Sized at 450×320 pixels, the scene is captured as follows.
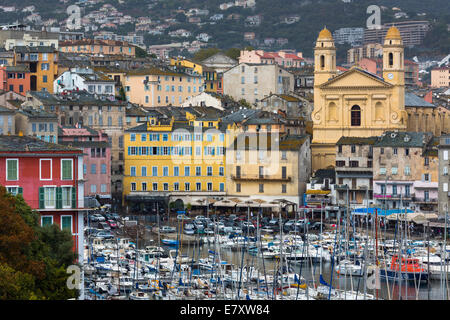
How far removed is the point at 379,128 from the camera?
84812 mm

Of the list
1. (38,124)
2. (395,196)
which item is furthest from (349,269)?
(38,124)

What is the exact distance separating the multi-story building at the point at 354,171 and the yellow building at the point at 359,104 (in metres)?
8.46

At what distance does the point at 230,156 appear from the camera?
74062mm

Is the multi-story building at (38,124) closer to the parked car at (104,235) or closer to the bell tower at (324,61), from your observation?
the parked car at (104,235)

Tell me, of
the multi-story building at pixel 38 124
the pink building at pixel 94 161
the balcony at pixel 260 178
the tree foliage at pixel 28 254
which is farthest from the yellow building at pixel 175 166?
the tree foliage at pixel 28 254

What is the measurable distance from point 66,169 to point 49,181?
21.8 inches

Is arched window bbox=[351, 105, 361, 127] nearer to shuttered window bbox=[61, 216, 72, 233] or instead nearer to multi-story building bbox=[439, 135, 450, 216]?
multi-story building bbox=[439, 135, 450, 216]

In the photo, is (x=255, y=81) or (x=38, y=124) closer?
(x=38, y=124)

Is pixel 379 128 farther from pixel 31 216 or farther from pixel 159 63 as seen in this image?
pixel 31 216

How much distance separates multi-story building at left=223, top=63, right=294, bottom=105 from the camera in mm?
101750

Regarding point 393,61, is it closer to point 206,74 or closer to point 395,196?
point 395,196

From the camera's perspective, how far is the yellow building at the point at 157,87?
98.2m
